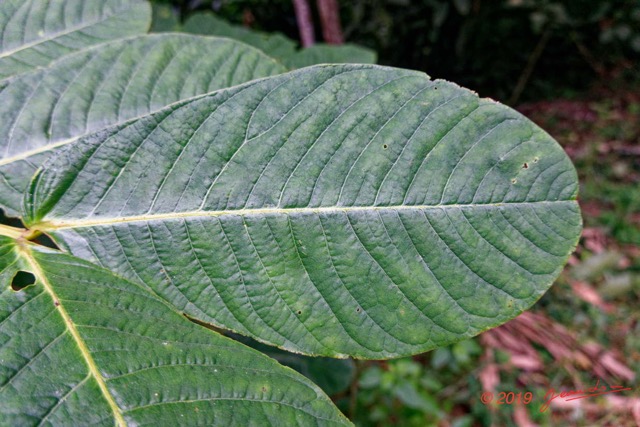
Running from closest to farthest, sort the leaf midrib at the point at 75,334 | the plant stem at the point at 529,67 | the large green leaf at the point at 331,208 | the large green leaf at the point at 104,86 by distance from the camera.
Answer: the leaf midrib at the point at 75,334, the large green leaf at the point at 331,208, the large green leaf at the point at 104,86, the plant stem at the point at 529,67

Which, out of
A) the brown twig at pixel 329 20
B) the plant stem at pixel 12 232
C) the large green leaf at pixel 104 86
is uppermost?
the large green leaf at pixel 104 86

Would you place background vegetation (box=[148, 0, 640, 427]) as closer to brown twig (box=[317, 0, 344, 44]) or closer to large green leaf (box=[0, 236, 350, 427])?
brown twig (box=[317, 0, 344, 44])

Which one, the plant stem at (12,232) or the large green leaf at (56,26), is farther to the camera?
the large green leaf at (56,26)

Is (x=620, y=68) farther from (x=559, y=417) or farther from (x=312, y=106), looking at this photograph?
(x=312, y=106)

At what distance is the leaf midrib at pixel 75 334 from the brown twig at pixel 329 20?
7.35ft

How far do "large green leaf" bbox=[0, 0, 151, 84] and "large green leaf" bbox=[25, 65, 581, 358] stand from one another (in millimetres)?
374

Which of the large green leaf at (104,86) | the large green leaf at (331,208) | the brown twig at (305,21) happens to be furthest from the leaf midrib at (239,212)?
the brown twig at (305,21)

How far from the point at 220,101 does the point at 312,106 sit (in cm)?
12

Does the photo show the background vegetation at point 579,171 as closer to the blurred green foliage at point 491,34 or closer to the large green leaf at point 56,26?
the blurred green foliage at point 491,34

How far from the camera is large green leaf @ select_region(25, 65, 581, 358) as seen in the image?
0.61 metres

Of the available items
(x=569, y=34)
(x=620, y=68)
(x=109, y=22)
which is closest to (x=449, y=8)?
(x=569, y=34)

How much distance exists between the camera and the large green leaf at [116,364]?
0.48 metres

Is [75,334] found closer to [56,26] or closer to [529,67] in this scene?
[56,26]

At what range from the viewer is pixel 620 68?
4.32 metres
